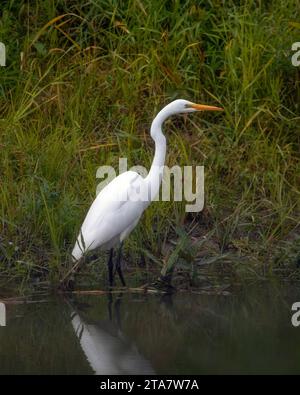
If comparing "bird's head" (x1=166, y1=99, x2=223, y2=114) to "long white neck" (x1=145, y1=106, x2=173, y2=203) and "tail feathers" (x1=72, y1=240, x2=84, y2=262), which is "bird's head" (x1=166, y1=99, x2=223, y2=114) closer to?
"long white neck" (x1=145, y1=106, x2=173, y2=203)

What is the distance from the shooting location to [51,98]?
7074 millimetres

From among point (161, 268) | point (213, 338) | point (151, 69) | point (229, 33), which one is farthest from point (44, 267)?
point (229, 33)

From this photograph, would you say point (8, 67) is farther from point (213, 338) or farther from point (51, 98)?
point (213, 338)

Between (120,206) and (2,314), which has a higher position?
(120,206)

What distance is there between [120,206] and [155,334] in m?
0.90

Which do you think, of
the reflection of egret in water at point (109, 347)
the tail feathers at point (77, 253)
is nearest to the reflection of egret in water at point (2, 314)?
the reflection of egret in water at point (109, 347)

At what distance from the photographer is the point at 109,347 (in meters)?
5.07

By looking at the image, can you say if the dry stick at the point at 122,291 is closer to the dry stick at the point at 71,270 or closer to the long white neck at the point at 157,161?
the dry stick at the point at 71,270

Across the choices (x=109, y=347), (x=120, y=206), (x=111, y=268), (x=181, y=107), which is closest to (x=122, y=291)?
(x=111, y=268)

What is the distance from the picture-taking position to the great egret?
5887 millimetres

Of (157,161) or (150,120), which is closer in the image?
(157,161)

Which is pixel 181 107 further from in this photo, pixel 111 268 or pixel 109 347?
pixel 109 347

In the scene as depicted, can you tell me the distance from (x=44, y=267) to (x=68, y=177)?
753 mm

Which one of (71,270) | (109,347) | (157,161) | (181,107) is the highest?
(181,107)
